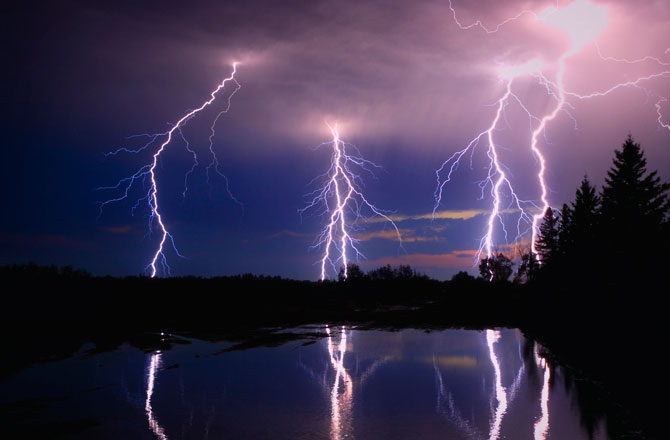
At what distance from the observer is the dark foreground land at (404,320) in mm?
8789

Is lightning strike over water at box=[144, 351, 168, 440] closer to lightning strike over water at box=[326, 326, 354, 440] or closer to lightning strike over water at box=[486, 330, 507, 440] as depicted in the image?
lightning strike over water at box=[326, 326, 354, 440]

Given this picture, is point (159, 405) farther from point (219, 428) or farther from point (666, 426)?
point (666, 426)

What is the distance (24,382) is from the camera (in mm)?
9141

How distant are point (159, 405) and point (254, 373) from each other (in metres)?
2.94

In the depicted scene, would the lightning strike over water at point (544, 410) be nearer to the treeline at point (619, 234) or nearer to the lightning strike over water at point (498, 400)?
the lightning strike over water at point (498, 400)

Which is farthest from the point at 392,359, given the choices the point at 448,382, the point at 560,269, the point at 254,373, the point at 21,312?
the point at 21,312

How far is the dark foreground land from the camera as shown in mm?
8789

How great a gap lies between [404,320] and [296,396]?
17.7m

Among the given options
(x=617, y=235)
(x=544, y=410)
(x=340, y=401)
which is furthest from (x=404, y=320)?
(x=544, y=410)

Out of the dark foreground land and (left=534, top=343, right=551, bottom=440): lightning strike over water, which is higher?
the dark foreground land

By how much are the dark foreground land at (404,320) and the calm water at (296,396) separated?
0.99 meters

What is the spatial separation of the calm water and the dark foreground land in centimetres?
99

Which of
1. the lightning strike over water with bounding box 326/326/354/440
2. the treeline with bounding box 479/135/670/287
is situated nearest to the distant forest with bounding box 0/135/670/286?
the treeline with bounding box 479/135/670/287

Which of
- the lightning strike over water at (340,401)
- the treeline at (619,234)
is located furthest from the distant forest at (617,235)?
the lightning strike over water at (340,401)
